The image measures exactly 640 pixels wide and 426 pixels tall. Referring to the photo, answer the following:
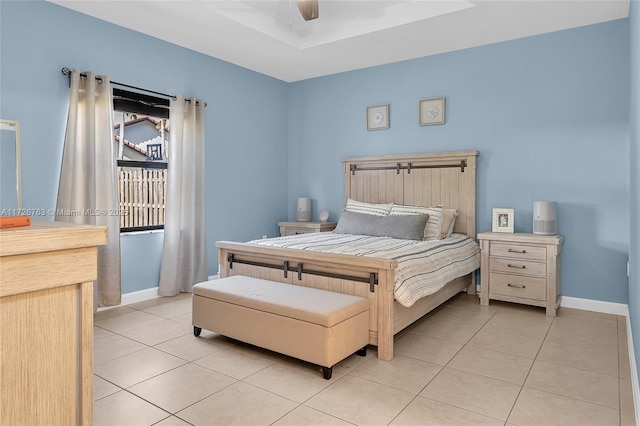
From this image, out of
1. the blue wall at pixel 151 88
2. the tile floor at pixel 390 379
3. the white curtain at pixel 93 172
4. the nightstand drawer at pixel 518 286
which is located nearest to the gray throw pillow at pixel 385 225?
the nightstand drawer at pixel 518 286

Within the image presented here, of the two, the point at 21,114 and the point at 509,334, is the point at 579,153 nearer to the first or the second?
the point at 509,334

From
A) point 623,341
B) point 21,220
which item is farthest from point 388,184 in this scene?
point 21,220

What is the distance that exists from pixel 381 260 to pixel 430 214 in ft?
5.72

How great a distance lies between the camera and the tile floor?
6.64 ft

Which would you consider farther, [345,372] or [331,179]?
[331,179]

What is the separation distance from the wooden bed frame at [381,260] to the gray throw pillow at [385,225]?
59 cm

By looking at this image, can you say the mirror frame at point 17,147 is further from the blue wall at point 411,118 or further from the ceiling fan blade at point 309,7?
the ceiling fan blade at point 309,7

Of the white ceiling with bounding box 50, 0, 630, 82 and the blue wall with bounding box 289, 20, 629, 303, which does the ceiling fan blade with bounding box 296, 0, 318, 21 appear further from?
the blue wall with bounding box 289, 20, 629, 303

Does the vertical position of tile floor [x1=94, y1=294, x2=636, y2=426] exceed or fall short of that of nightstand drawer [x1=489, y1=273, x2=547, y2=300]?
it falls short

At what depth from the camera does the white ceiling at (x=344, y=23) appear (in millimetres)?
3496

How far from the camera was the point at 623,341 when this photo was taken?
9.93ft

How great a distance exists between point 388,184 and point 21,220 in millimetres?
4327

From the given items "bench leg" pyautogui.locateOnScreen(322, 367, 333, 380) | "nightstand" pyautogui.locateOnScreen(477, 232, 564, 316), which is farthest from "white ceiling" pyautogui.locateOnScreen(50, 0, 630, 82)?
"bench leg" pyautogui.locateOnScreen(322, 367, 333, 380)

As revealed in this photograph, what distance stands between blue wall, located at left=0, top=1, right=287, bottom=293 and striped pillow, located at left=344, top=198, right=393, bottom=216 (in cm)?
128
